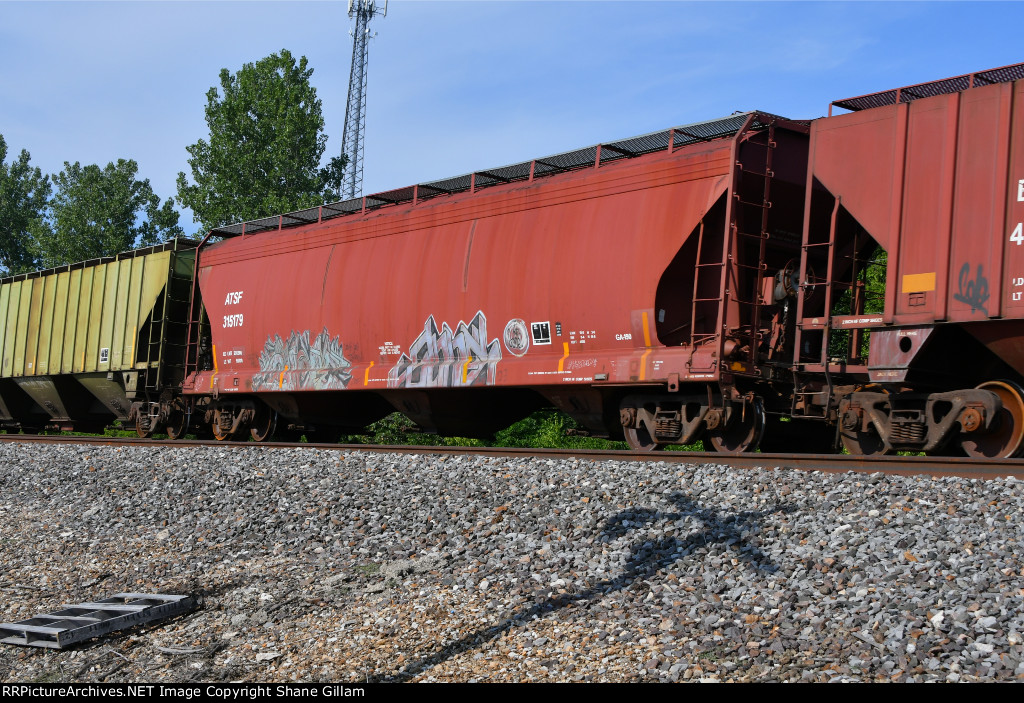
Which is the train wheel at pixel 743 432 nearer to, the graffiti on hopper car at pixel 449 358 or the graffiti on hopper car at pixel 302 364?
the graffiti on hopper car at pixel 449 358

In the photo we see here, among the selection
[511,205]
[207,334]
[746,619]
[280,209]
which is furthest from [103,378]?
[280,209]

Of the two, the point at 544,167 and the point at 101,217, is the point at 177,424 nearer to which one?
the point at 544,167

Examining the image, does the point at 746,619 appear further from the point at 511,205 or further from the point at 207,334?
the point at 207,334

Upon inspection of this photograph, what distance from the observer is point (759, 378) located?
10.1 m

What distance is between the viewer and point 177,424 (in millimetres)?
17828

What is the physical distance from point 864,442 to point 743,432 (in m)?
1.43

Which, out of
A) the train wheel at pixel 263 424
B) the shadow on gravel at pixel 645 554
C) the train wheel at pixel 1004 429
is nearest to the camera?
the shadow on gravel at pixel 645 554

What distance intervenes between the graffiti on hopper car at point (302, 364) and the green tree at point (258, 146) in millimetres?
26682

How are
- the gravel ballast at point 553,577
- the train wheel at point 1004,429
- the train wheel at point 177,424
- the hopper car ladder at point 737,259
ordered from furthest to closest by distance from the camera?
the train wheel at point 177,424 → the hopper car ladder at point 737,259 → the train wheel at point 1004,429 → the gravel ballast at point 553,577

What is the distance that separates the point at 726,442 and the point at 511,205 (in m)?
4.37

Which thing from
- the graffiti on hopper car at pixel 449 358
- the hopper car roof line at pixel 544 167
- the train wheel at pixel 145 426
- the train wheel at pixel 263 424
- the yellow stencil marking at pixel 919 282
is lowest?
the train wheel at pixel 145 426

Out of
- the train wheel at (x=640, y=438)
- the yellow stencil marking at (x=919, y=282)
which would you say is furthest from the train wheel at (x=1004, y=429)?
the train wheel at (x=640, y=438)

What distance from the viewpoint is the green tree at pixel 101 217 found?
155ft

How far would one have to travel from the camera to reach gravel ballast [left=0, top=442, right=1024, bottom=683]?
4730mm
